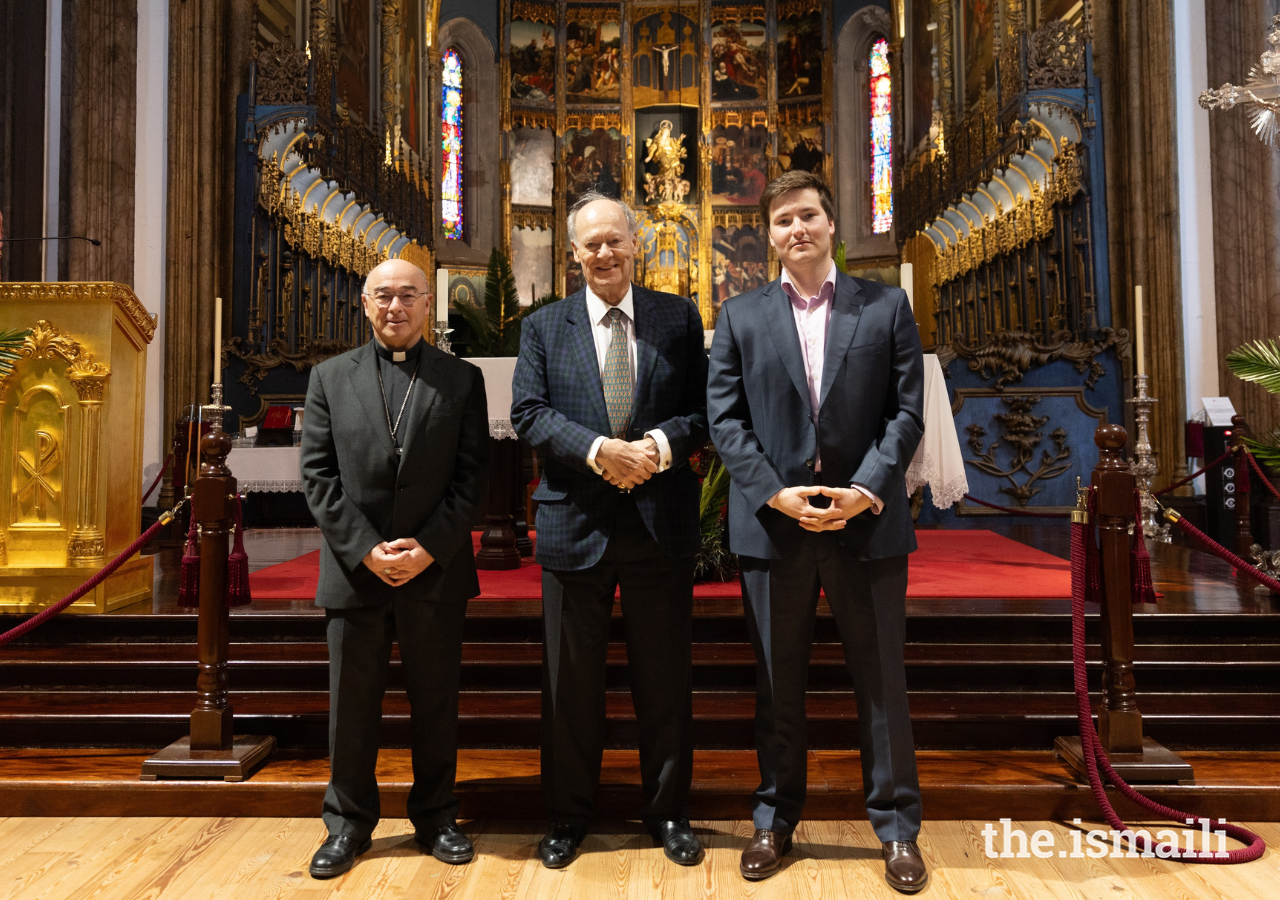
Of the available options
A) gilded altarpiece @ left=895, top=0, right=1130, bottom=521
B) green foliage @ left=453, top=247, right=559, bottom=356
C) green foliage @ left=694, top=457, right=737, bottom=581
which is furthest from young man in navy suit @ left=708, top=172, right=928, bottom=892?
gilded altarpiece @ left=895, top=0, right=1130, bottom=521

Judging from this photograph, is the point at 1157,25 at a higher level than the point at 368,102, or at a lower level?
lower

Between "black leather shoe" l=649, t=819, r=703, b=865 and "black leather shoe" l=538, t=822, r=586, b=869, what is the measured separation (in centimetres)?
23

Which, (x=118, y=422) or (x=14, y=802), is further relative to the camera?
(x=118, y=422)

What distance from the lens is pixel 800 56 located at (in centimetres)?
1639

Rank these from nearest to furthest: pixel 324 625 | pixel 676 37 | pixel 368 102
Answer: pixel 324 625
pixel 368 102
pixel 676 37

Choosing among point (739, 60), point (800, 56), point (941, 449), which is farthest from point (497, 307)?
point (800, 56)

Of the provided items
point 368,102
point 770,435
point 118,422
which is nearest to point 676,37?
point 368,102

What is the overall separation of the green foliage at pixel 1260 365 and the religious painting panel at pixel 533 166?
44.6 ft

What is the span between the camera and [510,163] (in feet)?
53.1

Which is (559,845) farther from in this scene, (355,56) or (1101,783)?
(355,56)

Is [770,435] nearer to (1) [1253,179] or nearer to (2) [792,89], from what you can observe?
(1) [1253,179]

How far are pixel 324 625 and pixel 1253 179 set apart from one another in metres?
7.80

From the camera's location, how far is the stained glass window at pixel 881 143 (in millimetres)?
15531

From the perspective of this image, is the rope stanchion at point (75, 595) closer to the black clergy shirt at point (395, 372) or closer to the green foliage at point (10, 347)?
A: the green foliage at point (10, 347)
